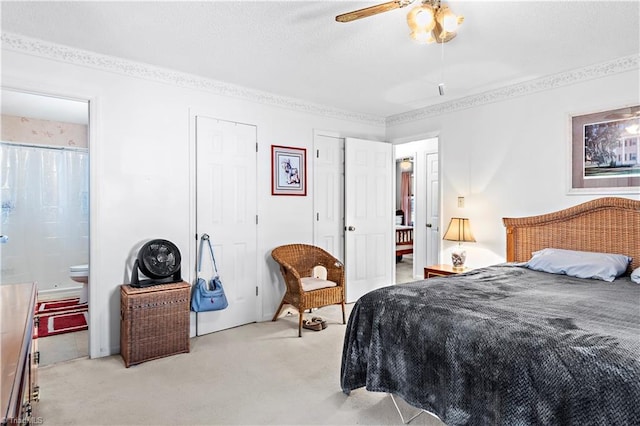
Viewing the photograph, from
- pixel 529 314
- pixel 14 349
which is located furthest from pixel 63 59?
pixel 529 314

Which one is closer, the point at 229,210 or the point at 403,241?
the point at 229,210

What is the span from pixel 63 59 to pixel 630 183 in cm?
466

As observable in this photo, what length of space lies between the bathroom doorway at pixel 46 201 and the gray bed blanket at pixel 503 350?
3.82 metres

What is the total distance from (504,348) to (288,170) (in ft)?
10.1

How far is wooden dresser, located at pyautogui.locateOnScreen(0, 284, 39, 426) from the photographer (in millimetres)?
946

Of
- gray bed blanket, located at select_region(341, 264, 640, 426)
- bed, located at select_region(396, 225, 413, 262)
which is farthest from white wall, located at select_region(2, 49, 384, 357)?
bed, located at select_region(396, 225, 413, 262)

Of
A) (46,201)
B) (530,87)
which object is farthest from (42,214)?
(530,87)

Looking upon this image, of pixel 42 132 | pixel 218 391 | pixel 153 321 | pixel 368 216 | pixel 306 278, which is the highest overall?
pixel 42 132

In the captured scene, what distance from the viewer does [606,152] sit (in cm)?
326

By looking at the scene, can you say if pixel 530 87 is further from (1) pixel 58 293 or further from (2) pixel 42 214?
(1) pixel 58 293

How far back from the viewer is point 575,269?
2.91 m

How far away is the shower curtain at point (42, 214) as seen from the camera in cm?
490

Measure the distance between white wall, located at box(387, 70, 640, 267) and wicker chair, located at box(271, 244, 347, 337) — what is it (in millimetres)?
1372

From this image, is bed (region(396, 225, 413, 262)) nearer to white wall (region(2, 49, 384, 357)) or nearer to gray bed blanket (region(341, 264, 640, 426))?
white wall (region(2, 49, 384, 357))
